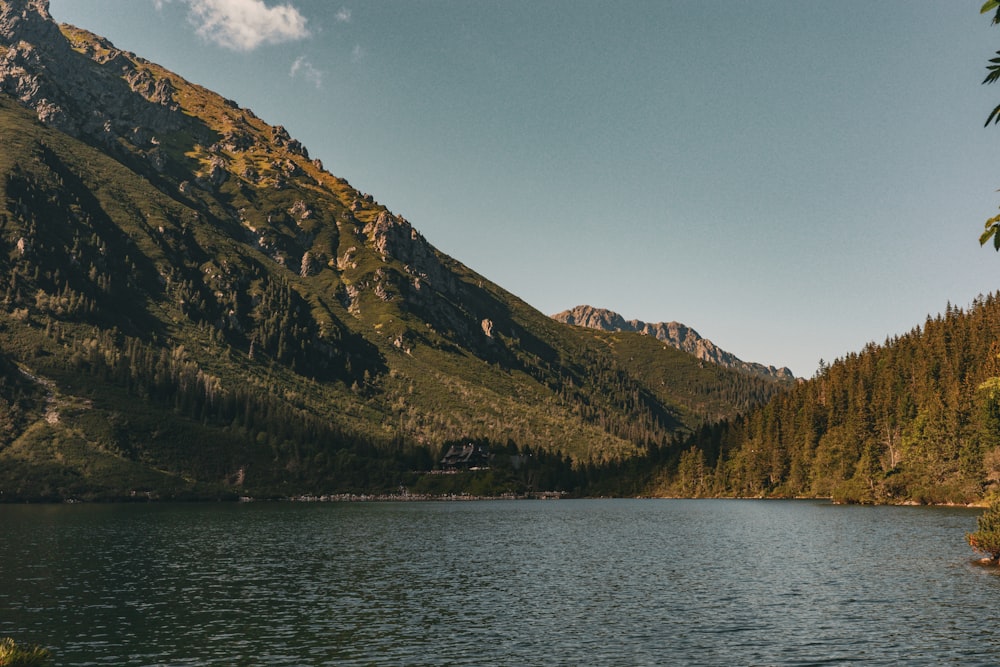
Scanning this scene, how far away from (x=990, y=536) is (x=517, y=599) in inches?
1826

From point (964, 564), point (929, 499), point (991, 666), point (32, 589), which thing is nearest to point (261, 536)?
point (32, 589)

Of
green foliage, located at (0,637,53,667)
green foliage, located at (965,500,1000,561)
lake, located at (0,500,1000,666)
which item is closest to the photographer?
green foliage, located at (0,637,53,667)

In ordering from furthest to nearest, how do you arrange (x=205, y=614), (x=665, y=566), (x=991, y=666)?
(x=665, y=566) → (x=205, y=614) → (x=991, y=666)

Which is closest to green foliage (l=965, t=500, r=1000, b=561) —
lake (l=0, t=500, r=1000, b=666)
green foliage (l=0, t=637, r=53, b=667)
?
lake (l=0, t=500, r=1000, b=666)

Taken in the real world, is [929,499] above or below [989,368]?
below

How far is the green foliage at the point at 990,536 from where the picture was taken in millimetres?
70812

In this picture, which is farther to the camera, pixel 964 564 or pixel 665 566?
pixel 665 566

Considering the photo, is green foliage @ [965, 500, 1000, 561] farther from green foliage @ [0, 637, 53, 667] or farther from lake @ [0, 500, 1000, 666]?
green foliage @ [0, 637, 53, 667]

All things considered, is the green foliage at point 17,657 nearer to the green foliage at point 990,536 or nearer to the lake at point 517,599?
the lake at point 517,599

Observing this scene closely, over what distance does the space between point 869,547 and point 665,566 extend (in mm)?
28686

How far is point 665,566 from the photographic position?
81188 mm

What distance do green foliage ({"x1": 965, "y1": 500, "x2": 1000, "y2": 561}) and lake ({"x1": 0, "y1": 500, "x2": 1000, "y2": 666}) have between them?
6.91 feet

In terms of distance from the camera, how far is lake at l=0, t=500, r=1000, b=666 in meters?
44.2

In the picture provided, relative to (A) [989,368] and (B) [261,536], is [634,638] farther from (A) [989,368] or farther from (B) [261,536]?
(A) [989,368]
